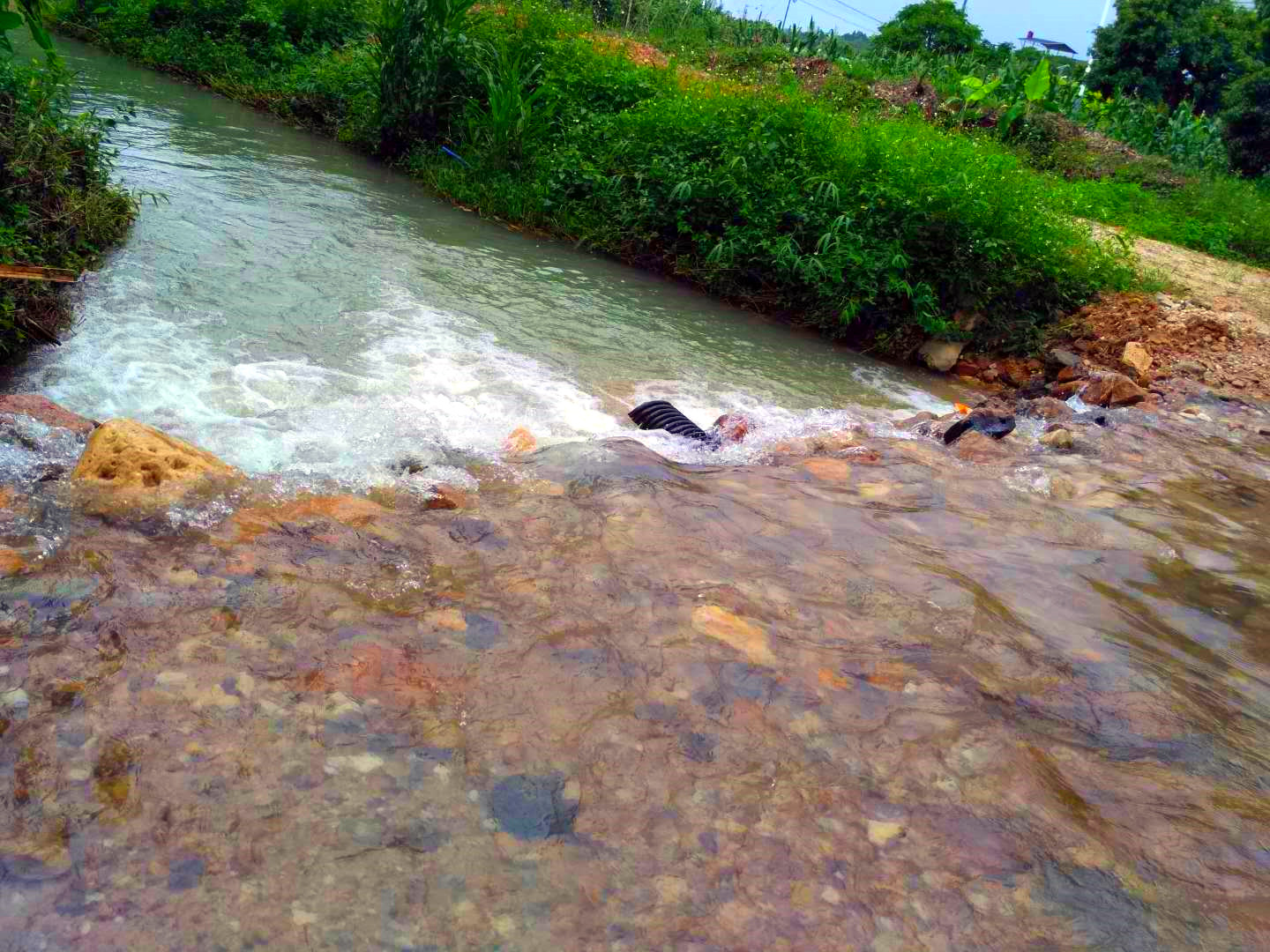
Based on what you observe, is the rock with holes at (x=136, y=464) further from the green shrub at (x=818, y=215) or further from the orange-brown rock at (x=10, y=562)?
the green shrub at (x=818, y=215)

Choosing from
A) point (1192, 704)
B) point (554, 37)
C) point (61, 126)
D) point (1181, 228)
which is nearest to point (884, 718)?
point (1192, 704)

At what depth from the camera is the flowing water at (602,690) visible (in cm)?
200

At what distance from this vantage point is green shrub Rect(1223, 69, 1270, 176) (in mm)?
17812

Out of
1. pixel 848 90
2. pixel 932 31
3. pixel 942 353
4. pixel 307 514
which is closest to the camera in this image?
pixel 307 514

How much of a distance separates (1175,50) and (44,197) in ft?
88.9

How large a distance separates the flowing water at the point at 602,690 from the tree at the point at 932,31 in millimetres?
30909

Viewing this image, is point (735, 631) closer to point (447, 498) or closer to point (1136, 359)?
point (447, 498)

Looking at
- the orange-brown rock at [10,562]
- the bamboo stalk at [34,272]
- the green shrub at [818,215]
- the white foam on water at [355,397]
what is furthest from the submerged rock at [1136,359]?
the orange-brown rock at [10,562]

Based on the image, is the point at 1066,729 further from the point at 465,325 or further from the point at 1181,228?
the point at 1181,228

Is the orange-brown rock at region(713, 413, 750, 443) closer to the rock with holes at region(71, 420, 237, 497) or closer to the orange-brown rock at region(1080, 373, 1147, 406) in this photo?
the rock with holes at region(71, 420, 237, 497)

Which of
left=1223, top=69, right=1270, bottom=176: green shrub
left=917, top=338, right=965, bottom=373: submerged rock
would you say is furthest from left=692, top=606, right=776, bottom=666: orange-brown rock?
left=1223, top=69, right=1270, bottom=176: green shrub

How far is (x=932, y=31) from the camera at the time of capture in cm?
3250

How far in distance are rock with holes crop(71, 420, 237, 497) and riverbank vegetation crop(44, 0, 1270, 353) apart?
2.47 meters

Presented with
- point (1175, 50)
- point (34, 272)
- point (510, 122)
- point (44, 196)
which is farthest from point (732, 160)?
point (1175, 50)
